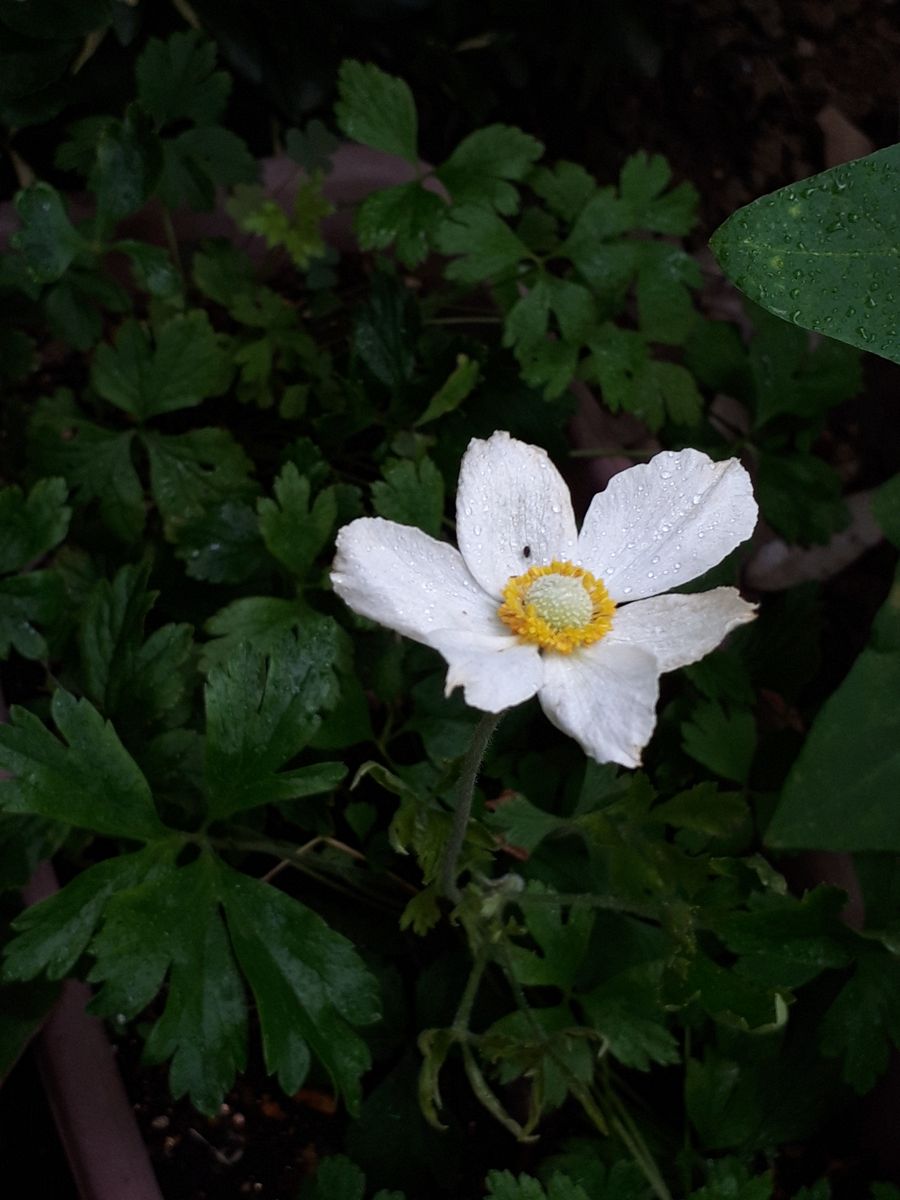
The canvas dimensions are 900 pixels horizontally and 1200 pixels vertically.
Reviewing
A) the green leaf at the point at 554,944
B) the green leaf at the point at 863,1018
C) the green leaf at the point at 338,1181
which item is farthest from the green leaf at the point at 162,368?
the green leaf at the point at 863,1018

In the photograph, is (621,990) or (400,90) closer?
(621,990)

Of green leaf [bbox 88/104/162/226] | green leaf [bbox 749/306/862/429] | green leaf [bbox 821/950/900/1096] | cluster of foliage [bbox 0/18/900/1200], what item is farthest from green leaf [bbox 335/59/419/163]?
green leaf [bbox 821/950/900/1096]

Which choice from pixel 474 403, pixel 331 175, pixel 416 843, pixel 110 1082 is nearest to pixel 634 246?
pixel 474 403

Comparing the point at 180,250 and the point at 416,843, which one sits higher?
the point at 180,250

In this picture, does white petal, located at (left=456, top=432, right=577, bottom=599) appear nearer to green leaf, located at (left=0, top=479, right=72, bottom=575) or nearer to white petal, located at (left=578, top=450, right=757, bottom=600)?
white petal, located at (left=578, top=450, right=757, bottom=600)

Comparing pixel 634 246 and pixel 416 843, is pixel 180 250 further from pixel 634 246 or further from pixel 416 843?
pixel 416 843

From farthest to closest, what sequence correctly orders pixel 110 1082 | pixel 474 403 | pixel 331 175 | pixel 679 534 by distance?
pixel 331 175
pixel 474 403
pixel 110 1082
pixel 679 534

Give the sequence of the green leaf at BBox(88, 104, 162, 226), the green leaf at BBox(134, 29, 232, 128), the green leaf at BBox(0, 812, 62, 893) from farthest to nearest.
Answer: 1. the green leaf at BBox(134, 29, 232, 128)
2. the green leaf at BBox(88, 104, 162, 226)
3. the green leaf at BBox(0, 812, 62, 893)

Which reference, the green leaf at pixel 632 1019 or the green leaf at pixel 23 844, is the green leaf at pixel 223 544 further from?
the green leaf at pixel 632 1019
